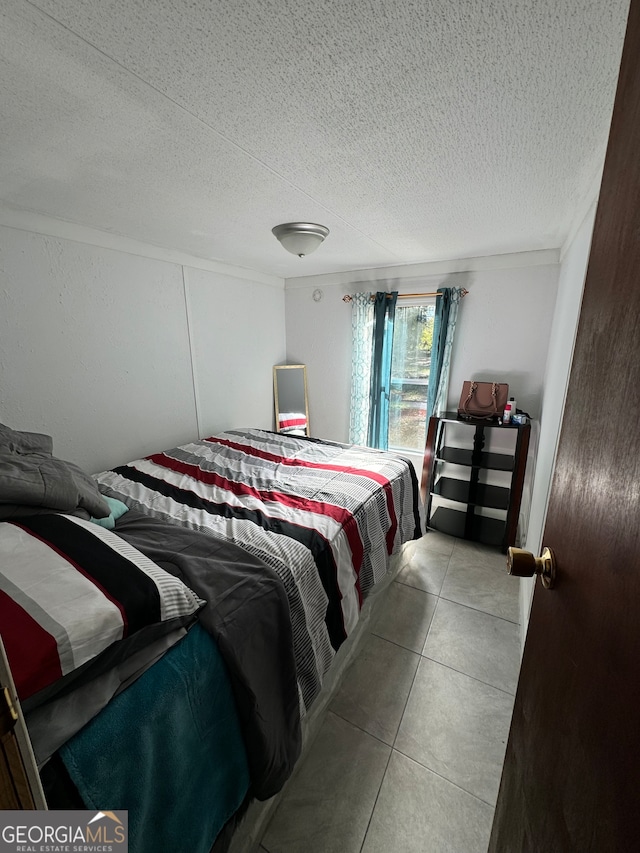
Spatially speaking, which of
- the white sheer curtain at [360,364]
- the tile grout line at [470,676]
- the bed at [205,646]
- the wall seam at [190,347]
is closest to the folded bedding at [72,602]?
the bed at [205,646]

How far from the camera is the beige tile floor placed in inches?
42.6

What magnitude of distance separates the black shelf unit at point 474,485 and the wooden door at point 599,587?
1.92 m

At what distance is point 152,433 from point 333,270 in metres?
2.21

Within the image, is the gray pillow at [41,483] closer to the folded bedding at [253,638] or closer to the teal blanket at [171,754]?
the folded bedding at [253,638]

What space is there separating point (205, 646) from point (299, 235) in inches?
77.0

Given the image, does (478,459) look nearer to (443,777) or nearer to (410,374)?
(410,374)

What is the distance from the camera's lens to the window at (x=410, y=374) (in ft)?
10.1

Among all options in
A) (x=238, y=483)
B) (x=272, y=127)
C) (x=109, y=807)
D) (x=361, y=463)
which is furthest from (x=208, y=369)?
(x=109, y=807)

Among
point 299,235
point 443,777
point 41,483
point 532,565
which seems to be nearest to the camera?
point 532,565

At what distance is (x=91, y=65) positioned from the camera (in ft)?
2.72

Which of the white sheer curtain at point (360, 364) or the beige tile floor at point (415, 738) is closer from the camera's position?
the beige tile floor at point (415, 738)

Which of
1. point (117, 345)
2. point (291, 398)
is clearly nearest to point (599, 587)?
point (117, 345)

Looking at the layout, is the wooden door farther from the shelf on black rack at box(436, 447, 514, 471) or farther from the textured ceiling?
the shelf on black rack at box(436, 447, 514, 471)

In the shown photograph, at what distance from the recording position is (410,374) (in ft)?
10.5
